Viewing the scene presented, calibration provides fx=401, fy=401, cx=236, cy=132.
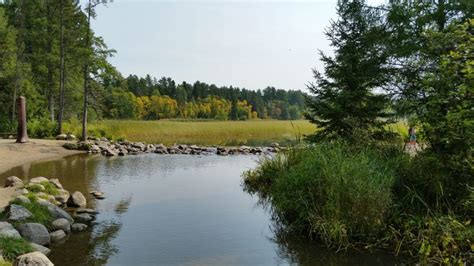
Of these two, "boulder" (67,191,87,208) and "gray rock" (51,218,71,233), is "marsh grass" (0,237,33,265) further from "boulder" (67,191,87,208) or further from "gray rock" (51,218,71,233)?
"boulder" (67,191,87,208)

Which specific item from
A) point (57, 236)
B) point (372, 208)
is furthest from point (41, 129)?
point (372, 208)

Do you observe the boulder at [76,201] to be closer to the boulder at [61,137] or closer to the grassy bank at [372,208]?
the grassy bank at [372,208]

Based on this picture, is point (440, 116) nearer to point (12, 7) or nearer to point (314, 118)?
point (314, 118)

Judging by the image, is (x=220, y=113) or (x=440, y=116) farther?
(x=220, y=113)

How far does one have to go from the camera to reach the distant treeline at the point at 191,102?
245ft

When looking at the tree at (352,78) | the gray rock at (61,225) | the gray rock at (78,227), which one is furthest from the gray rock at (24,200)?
the tree at (352,78)

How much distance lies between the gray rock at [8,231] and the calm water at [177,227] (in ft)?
2.47

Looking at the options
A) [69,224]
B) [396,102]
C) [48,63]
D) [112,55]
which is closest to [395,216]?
[396,102]

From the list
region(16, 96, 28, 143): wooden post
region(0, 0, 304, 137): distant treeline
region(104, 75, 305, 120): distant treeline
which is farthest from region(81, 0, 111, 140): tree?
region(104, 75, 305, 120): distant treeline

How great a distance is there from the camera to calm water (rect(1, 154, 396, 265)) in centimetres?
710

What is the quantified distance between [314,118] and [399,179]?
21.1 ft

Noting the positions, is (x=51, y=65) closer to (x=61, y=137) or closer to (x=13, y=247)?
(x=61, y=137)

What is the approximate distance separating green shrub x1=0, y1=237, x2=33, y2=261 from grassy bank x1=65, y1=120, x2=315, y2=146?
2415 cm

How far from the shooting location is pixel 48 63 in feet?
102
